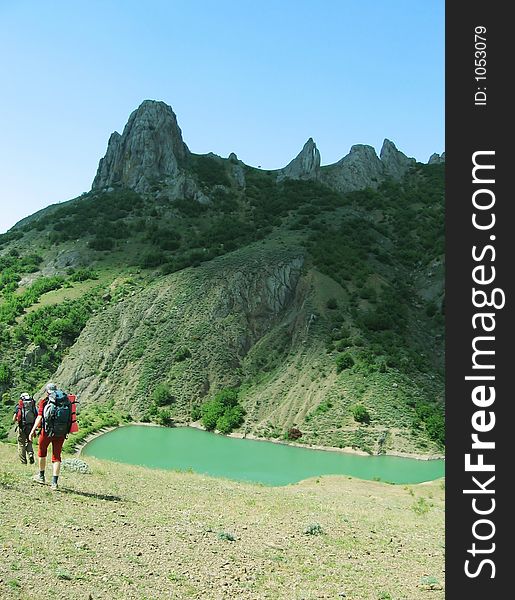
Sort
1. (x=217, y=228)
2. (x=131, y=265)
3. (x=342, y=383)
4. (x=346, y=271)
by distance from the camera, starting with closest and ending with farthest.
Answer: (x=342, y=383), (x=346, y=271), (x=131, y=265), (x=217, y=228)

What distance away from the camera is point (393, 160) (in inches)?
5512

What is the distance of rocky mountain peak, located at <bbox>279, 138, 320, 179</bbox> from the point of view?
130250 mm

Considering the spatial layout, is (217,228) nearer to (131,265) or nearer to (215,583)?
(131,265)

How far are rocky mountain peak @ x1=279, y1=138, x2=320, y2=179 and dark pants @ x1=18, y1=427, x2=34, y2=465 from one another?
116 meters

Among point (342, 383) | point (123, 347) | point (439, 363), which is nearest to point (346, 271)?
point (439, 363)

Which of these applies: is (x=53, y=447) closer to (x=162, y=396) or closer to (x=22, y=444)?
(x=22, y=444)

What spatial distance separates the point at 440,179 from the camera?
427 feet

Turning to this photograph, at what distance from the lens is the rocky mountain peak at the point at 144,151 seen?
387ft

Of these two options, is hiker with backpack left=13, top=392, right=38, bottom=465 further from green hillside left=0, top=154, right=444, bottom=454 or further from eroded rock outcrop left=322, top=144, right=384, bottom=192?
eroded rock outcrop left=322, top=144, right=384, bottom=192

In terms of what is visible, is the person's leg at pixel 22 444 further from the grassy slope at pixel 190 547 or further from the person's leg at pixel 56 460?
the person's leg at pixel 56 460

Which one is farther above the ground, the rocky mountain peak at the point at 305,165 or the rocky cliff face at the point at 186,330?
the rocky mountain peak at the point at 305,165

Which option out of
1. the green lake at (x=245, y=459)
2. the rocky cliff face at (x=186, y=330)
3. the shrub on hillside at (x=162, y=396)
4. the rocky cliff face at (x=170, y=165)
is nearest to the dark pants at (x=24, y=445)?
the green lake at (x=245, y=459)

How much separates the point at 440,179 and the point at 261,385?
8601cm

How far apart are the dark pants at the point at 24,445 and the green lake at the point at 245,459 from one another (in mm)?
18629
